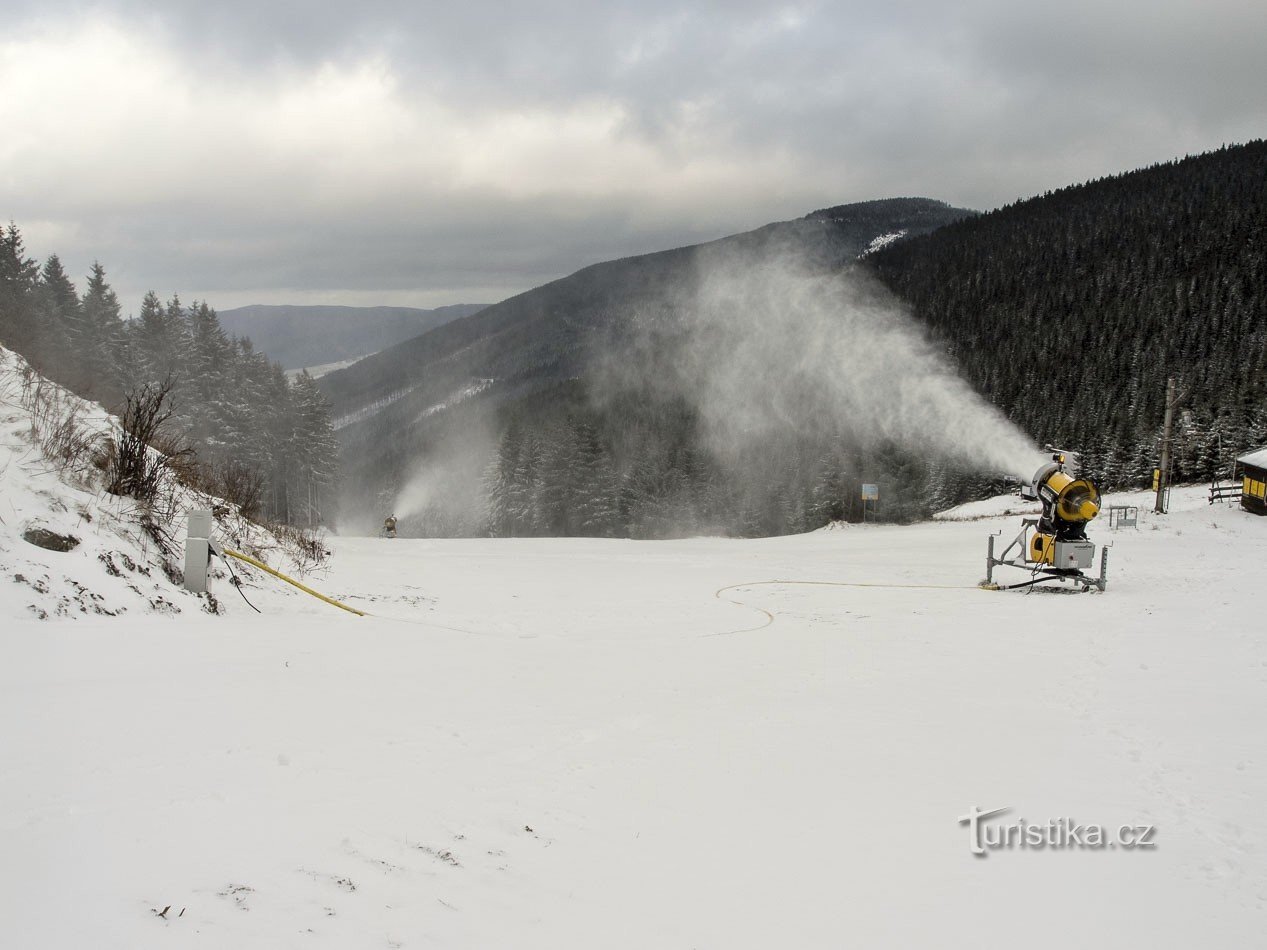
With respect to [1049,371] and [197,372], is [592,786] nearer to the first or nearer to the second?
[197,372]

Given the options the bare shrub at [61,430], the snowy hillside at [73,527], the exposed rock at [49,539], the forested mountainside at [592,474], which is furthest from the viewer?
the forested mountainside at [592,474]

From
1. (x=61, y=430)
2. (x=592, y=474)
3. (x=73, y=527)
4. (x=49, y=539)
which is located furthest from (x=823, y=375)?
(x=49, y=539)

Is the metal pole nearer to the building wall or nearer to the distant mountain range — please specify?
the building wall

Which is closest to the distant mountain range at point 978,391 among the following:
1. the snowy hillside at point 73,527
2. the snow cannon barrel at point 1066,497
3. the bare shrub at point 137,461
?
the snow cannon barrel at point 1066,497

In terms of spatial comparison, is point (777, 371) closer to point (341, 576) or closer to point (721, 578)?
point (721, 578)

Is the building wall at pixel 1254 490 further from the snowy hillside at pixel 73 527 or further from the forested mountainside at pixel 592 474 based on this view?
the forested mountainside at pixel 592 474

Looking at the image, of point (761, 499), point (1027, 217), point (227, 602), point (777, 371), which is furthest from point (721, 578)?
point (1027, 217)

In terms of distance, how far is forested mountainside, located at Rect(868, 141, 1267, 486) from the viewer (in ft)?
193

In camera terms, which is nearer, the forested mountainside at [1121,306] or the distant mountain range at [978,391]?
the forested mountainside at [1121,306]

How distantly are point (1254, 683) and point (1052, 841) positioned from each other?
18.8ft

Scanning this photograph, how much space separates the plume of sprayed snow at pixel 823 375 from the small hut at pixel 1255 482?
9.38 metres

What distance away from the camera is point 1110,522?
30.2 meters

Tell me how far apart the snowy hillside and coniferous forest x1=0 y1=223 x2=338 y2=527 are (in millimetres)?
29155

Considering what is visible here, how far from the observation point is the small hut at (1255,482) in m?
29.0
